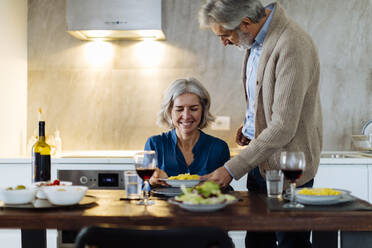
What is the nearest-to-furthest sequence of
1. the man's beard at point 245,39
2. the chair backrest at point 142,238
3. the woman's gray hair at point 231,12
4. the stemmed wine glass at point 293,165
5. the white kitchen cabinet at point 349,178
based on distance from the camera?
the chair backrest at point 142,238, the stemmed wine glass at point 293,165, the woman's gray hair at point 231,12, the man's beard at point 245,39, the white kitchen cabinet at point 349,178

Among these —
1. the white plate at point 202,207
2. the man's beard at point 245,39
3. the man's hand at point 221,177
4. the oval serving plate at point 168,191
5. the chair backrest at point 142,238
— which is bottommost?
the oval serving plate at point 168,191

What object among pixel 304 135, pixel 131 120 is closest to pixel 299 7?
pixel 131 120

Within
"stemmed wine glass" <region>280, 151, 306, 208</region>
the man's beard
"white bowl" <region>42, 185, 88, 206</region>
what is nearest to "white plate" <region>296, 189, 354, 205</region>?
"stemmed wine glass" <region>280, 151, 306, 208</region>

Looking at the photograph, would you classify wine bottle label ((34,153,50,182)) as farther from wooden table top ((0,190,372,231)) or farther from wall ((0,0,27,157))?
wall ((0,0,27,157))

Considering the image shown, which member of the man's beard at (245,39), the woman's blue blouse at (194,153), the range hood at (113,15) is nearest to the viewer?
the man's beard at (245,39)

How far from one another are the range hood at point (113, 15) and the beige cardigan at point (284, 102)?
1.29m

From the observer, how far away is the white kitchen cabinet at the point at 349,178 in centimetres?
274

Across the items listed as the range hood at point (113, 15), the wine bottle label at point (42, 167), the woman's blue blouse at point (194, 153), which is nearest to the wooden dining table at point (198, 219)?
the wine bottle label at point (42, 167)

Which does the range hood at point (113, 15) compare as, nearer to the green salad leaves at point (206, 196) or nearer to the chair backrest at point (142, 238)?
the green salad leaves at point (206, 196)

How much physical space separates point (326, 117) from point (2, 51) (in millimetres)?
2441

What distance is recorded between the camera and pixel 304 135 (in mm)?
1801

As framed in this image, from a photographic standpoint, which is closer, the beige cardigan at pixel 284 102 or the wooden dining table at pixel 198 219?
the wooden dining table at pixel 198 219

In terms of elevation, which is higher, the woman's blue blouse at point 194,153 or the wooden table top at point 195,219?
the woman's blue blouse at point 194,153

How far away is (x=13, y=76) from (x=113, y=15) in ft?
3.01
